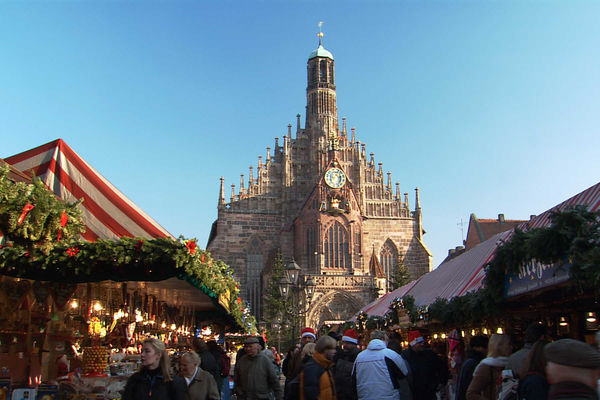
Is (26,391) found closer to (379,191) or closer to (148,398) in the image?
(148,398)

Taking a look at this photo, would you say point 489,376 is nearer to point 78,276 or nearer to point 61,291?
point 78,276

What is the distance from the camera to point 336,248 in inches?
1736

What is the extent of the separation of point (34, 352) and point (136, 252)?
11.9 feet

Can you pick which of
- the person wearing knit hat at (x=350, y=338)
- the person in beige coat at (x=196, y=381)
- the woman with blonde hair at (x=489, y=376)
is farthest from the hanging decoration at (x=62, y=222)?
the woman with blonde hair at (x=489, y=376)

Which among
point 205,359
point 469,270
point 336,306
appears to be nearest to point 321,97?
point 336,306

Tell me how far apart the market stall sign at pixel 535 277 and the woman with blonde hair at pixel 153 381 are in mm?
4050

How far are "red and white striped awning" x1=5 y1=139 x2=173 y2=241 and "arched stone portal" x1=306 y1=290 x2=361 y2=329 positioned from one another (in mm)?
30918

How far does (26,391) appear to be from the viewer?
6.69 meters

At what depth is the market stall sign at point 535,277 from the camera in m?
6.37

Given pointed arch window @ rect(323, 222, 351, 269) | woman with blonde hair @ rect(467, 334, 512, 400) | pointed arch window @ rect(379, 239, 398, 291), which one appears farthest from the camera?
pointed arch window @ rect(379, 239, 398, 291)

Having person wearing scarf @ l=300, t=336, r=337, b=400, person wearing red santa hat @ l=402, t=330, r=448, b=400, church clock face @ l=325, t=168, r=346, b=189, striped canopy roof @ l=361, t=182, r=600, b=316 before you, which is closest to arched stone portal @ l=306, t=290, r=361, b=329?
church clock face @ l=325, t=168, r=346, b=189

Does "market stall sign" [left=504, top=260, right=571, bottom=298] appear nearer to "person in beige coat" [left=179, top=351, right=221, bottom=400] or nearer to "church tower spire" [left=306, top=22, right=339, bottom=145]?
"person in beige coat" [left=179, top=351, right=221, bottom=400]

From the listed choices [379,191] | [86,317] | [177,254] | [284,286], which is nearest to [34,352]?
[86,317]

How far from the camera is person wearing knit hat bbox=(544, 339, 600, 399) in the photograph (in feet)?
9.20
